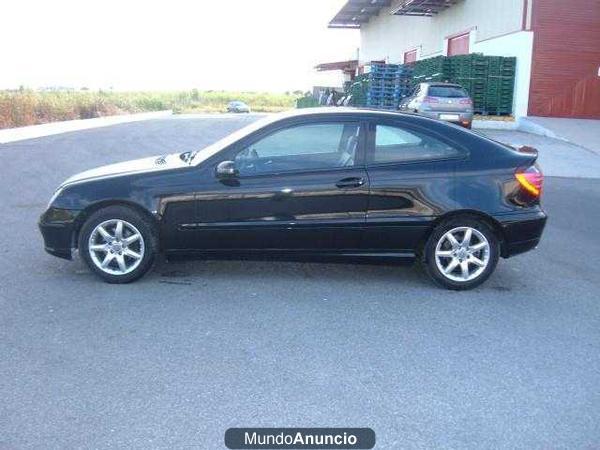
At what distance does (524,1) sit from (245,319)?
22480 millimetres

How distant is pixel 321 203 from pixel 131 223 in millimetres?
1607

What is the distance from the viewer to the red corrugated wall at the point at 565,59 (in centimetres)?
2398

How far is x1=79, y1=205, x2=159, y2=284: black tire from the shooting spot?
5793 millimetres

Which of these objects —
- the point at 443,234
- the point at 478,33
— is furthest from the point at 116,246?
the point at 478,33

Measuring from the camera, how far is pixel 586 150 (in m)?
18.0

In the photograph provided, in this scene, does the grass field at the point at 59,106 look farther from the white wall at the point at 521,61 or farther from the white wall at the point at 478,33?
the white wall at the point at 521,61

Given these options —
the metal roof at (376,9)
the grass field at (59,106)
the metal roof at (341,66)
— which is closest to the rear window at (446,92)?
the metal roof at (376,9)

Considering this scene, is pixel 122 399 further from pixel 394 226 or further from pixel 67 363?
pixel 394 226

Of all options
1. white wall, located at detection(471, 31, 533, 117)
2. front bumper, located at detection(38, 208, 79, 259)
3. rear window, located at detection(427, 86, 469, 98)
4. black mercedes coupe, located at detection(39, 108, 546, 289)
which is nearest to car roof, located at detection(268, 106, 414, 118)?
black mercedes coupe, located at detection(39, 108, 546, 289)

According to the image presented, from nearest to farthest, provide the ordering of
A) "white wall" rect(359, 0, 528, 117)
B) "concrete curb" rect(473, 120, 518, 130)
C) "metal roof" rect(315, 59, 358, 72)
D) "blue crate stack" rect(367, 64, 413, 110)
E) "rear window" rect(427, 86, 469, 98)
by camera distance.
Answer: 1. "rear window" rect(427, 86, 469, 98)
2. "concrete curb" rect(473, 120, 518, 130)
3. "white wall" rect(359, 0, 528, 117)
4. "blue crate stack" rect(367, 64, 413, 110)
5. "metal roof" rect(315, 59, 358, 72)

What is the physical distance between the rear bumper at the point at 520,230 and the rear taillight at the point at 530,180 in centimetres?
20

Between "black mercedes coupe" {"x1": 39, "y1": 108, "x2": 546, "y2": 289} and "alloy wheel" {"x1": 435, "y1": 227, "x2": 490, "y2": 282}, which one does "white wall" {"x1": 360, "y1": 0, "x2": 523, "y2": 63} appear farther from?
"alloy wheel" {"x1": 435, "y1": 227, "x2": 490, "y2": 282}

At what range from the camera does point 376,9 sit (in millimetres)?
50094

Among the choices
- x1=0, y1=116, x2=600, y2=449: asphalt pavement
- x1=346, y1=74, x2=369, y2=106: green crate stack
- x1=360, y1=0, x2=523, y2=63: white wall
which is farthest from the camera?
x1=346, y1=74, x2=369, y2=106: green crate stack
